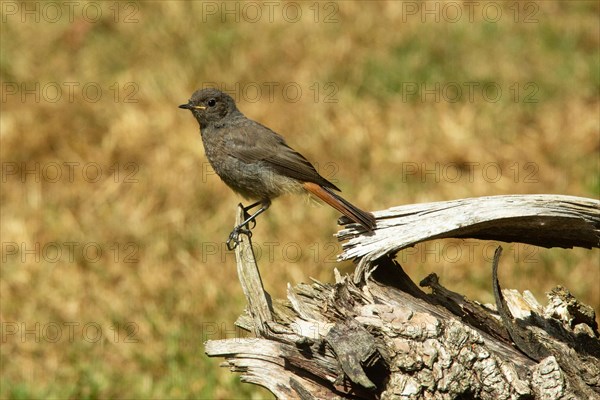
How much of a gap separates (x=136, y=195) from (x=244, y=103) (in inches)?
73.4

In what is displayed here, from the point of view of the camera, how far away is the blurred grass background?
754 cm

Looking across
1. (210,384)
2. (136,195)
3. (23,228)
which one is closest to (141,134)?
(136,195)

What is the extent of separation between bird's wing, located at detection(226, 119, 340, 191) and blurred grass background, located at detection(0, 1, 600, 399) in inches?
56.3

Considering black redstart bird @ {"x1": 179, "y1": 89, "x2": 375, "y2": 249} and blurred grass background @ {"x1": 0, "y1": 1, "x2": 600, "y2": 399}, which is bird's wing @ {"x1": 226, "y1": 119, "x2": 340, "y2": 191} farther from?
blurred grass background @ {"x1": 0, "y1": 1, "x2": 600, "y2": 399}

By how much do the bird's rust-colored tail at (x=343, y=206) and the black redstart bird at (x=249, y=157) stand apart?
10 millimetres

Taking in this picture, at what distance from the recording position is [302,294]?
488 centimetres

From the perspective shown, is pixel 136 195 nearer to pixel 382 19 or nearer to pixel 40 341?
pixel 40 341

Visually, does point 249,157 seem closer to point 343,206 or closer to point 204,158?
point 343,206

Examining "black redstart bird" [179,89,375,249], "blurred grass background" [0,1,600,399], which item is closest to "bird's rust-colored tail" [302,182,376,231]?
"black redstart bird" [179,89,375,249]

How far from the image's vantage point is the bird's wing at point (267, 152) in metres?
6.57

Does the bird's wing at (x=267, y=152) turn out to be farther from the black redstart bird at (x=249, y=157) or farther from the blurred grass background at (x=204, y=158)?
the blurred grass background at (x=204, y=158)

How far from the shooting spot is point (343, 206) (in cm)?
531

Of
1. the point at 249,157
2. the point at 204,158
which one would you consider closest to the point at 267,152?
the point at 249,157

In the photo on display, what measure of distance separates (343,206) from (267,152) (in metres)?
1.65
